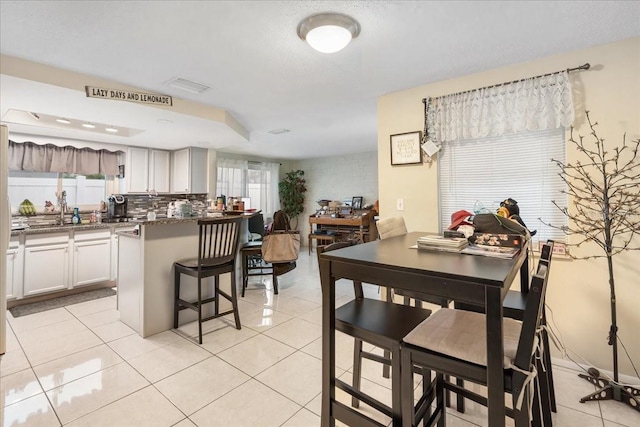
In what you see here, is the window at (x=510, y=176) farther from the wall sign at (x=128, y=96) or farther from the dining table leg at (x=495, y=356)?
the wall sign at (x=128, y=96)

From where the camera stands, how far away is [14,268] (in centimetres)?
332

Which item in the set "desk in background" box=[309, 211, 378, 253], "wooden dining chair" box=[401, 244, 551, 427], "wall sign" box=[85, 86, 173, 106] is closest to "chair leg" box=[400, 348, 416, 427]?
"wooden dining chair" box=[401, 244, 551, 427]

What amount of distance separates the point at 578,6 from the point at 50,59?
11.8 feet

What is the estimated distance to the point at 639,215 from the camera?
6.38 feet

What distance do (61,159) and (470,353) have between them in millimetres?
5481

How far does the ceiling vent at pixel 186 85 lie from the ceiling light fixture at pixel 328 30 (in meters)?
1.33

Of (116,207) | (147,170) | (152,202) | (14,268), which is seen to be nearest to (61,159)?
(116,207)

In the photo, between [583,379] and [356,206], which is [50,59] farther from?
[356,206]

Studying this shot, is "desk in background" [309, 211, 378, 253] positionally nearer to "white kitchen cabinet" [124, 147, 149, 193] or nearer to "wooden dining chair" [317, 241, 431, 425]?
"white kitchen cabinet" [124, 147, 149, 193]

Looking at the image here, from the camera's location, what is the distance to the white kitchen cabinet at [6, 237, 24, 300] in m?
3.28

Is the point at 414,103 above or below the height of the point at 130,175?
above

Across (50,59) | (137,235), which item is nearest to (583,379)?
(137,235)

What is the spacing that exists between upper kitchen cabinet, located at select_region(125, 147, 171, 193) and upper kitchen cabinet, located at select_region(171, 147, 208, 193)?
131mm

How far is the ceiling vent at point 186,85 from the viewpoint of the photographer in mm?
2652
